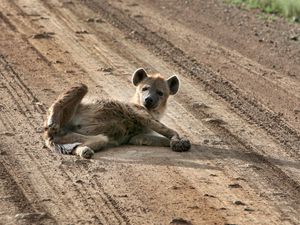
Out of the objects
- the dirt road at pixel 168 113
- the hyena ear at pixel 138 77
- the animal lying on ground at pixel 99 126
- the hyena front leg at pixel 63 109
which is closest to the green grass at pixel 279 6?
the dirt road at pixel 168 113

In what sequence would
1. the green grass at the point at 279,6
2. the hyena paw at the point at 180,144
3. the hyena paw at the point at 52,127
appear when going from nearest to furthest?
the hyena paw at the point at 52,127 → the hyena paw at the point at 180,144 → the green grass at the point at 279,6

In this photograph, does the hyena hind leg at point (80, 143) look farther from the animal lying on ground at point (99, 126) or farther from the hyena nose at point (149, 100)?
the hyena nose at point (149, 100)

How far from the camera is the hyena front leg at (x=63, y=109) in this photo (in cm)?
847

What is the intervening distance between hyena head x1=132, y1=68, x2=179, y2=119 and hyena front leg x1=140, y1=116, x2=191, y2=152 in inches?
14.8

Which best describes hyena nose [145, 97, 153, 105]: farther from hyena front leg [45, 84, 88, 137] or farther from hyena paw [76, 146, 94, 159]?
hyena paw [76, 146, 94, 159]

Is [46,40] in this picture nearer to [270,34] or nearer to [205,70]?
[205,70]

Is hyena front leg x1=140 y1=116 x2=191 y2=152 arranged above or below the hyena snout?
below

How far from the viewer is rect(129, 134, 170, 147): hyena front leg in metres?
8.73

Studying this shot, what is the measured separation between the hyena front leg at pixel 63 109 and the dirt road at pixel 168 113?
232 mm

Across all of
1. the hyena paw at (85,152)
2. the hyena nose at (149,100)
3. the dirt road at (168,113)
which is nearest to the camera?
the dirt road at (168,113)

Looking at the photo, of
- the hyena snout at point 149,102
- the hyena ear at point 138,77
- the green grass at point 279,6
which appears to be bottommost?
the hyena snout at point 149,102

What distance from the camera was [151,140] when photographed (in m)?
8.74

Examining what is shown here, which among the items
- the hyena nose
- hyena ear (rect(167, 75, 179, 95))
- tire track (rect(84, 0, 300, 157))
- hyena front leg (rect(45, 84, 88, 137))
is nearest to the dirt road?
tire track (rect(84, 0, 300, 157))

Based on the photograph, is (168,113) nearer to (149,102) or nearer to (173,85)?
(173,85)
